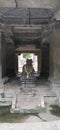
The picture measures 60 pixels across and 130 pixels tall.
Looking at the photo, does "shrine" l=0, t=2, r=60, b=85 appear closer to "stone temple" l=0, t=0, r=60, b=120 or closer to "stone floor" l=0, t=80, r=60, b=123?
"stone temple" l=0, t=0, r=60, b=120

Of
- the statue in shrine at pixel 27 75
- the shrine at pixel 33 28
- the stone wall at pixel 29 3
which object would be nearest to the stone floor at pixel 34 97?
the statue in shrine at pixel 27 75

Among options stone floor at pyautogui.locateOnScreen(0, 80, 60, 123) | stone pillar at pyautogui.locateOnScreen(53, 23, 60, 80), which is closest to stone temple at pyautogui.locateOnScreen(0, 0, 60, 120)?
stone pillar at pyautogui.locateOnScreen(53, 23, 60, 80)

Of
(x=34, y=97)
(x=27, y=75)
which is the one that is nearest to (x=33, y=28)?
(x=27, y=75)

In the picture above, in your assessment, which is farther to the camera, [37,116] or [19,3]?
[37,116]

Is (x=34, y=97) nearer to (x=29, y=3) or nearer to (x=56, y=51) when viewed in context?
(x=56, y=51)

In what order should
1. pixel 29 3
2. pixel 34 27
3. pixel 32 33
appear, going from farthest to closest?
pixel 32 33, pixel 34 27, pixel 29 3

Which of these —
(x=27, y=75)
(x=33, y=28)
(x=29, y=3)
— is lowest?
(x=27, y=75)

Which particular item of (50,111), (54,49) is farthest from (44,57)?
(50,111)

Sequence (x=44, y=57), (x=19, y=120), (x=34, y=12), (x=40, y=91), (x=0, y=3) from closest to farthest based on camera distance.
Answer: (x=0, y=3)
(x=19, y=120)
(x=34, y=12)
(x=40, y=91)
(x=44, y=57)

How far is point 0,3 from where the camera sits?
17.2ft

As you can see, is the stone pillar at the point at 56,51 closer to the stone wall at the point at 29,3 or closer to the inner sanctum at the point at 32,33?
the inner sanctum at the point at 32,33

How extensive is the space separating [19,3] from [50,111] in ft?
12.1

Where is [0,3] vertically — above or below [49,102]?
above

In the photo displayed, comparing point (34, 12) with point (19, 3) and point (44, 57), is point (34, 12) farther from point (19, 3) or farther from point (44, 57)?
point (44, 57)
